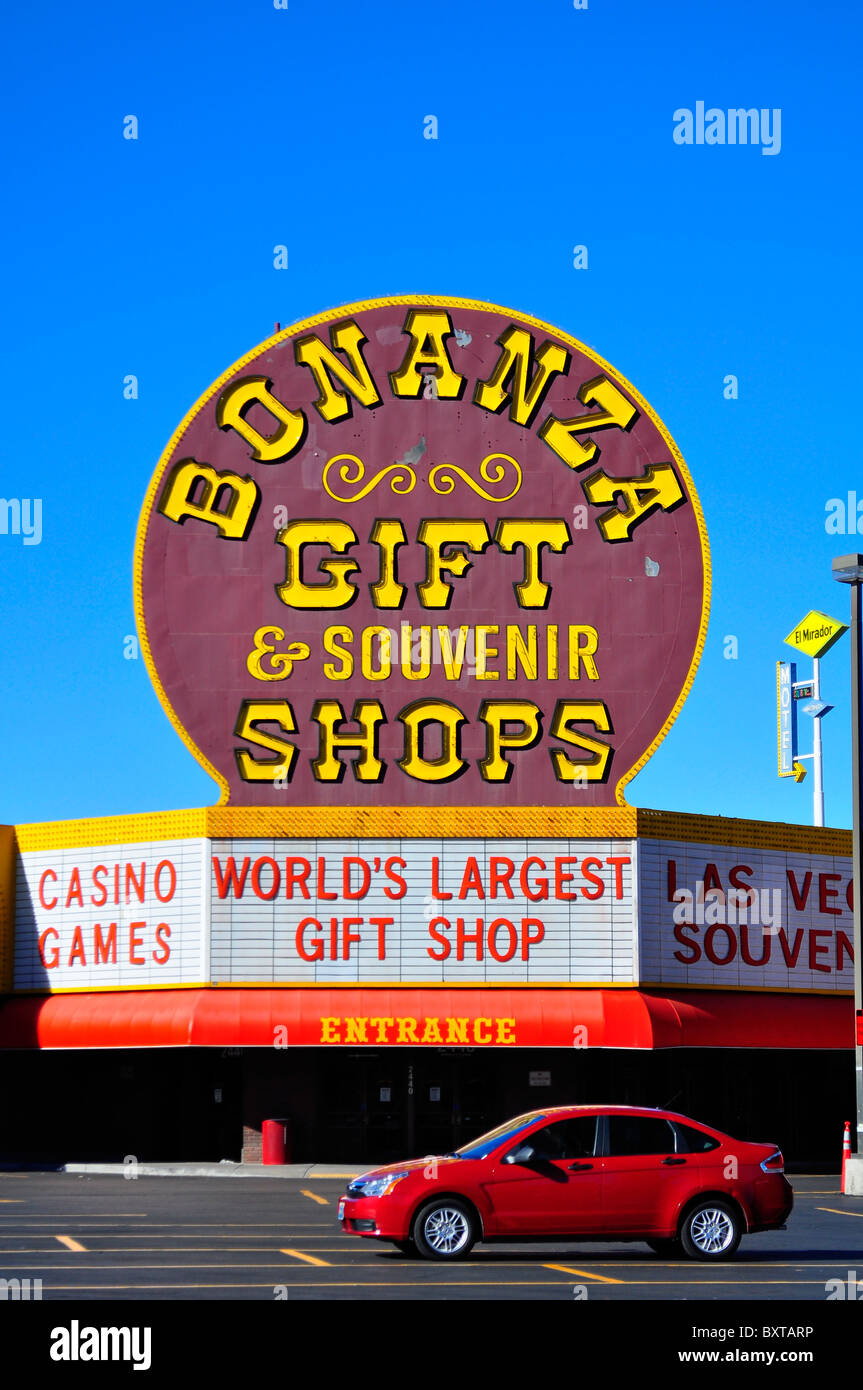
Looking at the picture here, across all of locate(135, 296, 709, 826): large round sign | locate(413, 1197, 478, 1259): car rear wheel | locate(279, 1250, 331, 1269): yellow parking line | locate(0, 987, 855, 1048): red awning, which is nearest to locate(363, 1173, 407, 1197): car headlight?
locate(413, 1197, 478, 1259): car rear wheel

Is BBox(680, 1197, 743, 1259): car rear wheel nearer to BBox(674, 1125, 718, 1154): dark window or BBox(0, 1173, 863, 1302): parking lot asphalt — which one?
BBox(0, 1173, 863, 1302): parking lot asphalt

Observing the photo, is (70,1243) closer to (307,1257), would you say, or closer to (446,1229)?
(307,1257)

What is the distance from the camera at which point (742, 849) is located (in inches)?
Answer: 1484

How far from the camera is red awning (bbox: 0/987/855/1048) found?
114 feet

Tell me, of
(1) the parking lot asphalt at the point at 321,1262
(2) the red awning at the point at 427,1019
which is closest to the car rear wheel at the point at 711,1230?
(1) the parking lot asphalt at the point at 321,1262

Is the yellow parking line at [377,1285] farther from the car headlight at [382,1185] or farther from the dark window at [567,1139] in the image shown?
the dark window at [567,1139]

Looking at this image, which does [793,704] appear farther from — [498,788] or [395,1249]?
[395,1249]

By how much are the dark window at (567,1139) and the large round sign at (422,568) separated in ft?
56.6

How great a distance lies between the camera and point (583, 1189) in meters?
18.9

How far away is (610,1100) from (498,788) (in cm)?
689

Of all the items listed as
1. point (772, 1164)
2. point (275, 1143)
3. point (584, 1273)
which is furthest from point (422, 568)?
point (584, 1273)

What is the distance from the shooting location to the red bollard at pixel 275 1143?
35.1 meters

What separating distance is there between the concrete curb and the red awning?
2.40m
